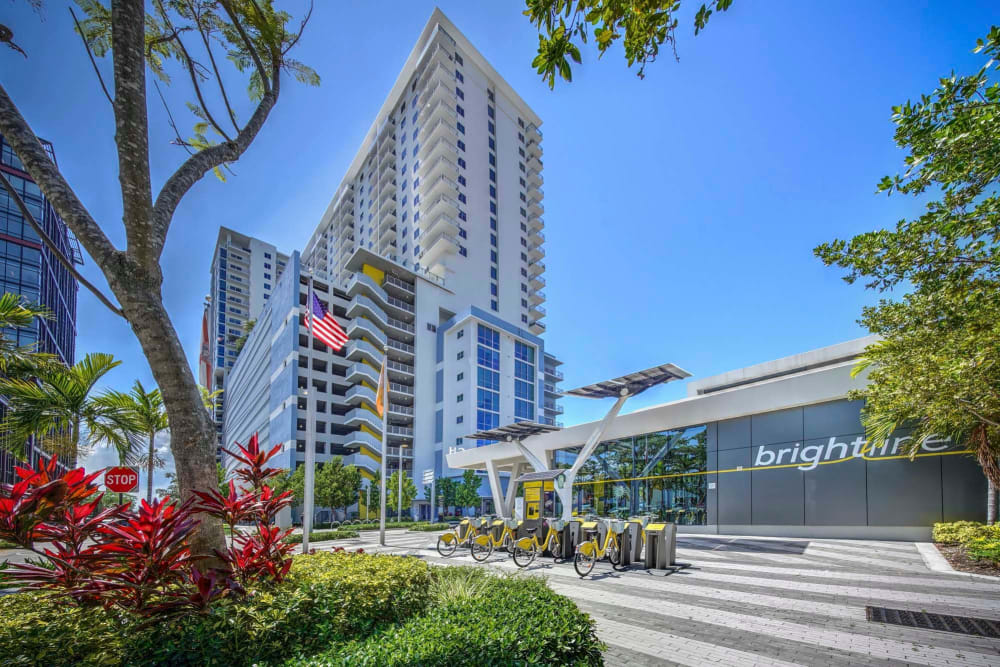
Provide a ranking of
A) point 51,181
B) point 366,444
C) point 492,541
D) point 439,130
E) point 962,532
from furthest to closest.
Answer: point 439,130
point 366,444
point 492,541
point 962,532
point 51,181

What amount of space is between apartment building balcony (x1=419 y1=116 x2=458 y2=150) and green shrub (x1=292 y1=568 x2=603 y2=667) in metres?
66.5

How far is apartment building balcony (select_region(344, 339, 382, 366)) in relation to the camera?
5638cm

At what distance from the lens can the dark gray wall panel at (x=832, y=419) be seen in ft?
55.9

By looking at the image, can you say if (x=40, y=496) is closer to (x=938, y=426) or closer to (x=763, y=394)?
(x=938, y=426)

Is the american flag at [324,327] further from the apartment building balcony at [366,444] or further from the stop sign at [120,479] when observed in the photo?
the apartment building balcony at [366,444]

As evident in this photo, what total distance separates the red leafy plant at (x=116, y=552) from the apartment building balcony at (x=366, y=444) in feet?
170

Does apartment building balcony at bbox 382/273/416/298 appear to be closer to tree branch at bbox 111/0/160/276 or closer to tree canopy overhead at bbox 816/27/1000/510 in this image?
tree canopy overhead at bbox 816/27/1000/510

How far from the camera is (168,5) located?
24.3ft

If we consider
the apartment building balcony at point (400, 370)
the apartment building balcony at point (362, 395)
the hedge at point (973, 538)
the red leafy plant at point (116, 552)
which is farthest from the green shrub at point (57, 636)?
the apartment building balcony at point (400, 370)

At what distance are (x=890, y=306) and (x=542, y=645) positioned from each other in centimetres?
1376

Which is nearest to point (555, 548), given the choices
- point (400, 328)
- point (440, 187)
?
point (400, 328)

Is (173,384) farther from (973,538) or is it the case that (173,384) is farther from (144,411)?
(973,538)

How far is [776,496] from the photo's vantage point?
61.5 ft

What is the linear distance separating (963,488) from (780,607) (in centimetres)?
Result: 1233
